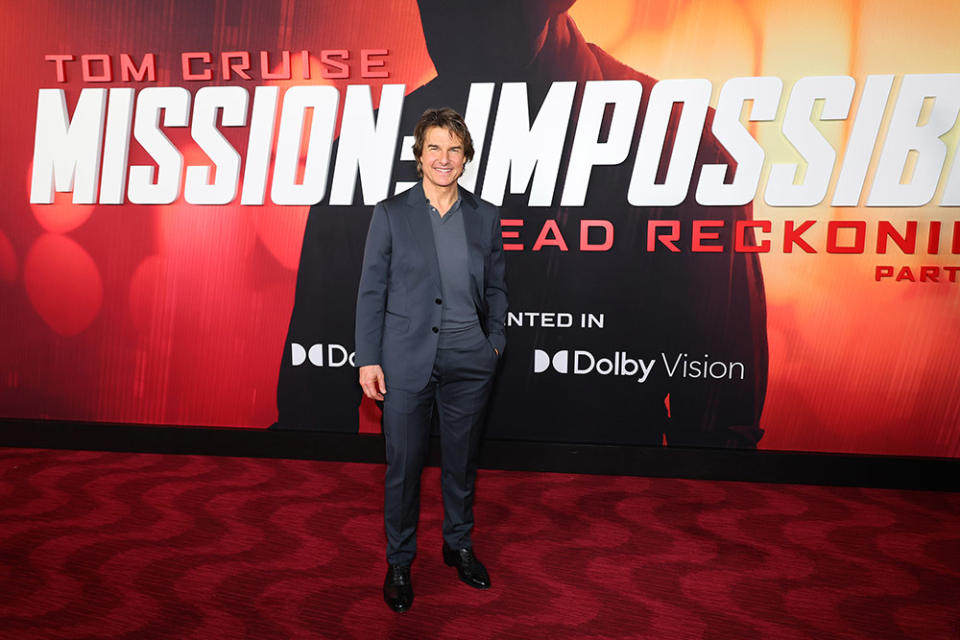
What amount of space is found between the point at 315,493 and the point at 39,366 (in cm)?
215

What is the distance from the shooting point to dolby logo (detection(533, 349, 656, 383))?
375 cm

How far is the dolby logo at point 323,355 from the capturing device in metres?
3.94

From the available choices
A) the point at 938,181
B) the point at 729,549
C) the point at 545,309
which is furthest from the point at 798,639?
the point at 938,181

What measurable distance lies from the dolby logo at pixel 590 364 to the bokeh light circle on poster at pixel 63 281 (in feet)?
8.96

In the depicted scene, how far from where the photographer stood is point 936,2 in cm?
336

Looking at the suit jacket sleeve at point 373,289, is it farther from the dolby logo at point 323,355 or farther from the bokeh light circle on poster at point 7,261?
the bokeh light circle on poster at point 7,261

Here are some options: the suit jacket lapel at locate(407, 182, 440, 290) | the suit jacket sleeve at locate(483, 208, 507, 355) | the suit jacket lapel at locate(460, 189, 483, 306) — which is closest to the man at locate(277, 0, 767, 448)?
the suit jacket sleeve at locate(483, 208, 507, 355)

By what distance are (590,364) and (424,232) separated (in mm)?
1786

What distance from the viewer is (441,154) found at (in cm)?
227

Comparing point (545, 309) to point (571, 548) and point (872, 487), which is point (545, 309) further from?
point (872, 487)

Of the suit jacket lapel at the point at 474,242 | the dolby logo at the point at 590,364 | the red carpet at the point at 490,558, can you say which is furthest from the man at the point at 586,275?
the suit jacket lapel at the point at 474,242

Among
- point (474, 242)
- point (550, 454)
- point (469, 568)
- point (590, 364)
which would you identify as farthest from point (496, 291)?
point (550, 454)

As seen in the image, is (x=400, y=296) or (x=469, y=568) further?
Answer: (x=469, y=568)

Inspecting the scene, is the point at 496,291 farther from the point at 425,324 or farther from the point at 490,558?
the point at 490,558
